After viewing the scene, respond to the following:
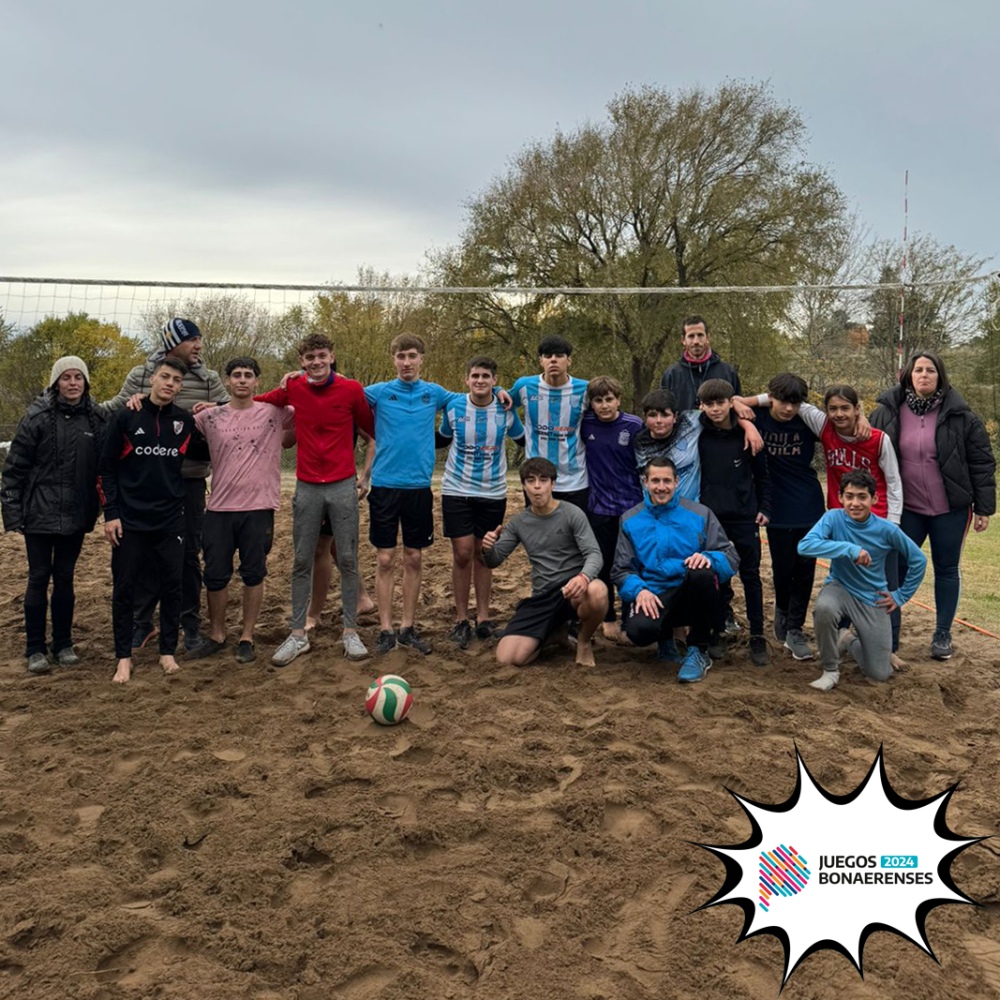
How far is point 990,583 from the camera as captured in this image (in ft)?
25.2

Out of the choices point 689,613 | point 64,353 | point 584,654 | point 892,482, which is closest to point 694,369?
point 892,482

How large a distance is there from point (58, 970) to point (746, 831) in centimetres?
225

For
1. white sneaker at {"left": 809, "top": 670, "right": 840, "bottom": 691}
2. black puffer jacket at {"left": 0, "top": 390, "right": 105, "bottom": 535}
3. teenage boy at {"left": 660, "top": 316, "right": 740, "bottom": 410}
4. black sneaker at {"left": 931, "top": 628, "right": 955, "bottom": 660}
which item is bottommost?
white sneaker at {"left": 809, "top": 670, "right": 840, "bottom": 691}

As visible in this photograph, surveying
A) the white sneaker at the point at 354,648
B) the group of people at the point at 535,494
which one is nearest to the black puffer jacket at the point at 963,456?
the group of people at the point at 535,494

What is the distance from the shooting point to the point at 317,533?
516cm

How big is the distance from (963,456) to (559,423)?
2.37 metres

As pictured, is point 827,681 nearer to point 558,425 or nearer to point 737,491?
point 737,491

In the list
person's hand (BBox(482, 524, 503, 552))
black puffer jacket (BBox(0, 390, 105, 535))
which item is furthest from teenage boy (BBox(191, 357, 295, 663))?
person's hand (BBox(482, 524, 503, 552))

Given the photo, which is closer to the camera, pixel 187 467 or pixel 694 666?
pixel 694 666

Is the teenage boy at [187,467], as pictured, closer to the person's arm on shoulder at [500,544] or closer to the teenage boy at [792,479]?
the person's arm on shoulder at [500,544]

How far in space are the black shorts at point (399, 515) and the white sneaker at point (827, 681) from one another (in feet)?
7.70

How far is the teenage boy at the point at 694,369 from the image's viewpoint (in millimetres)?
5227

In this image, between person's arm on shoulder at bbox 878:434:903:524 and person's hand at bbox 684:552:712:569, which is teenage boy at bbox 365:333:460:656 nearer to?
person's hand at bbox 684:552:712:569

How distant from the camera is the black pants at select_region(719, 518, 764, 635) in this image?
16.4 ft
